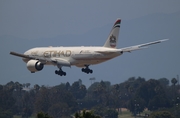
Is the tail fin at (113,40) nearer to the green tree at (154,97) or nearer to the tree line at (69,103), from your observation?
the tree line at (69,103)

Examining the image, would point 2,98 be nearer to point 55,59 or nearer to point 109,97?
point 109,97

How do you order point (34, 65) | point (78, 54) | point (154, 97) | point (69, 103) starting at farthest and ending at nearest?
point (154, 97)
point (69, 103)
point (34, 65)
point (78, 54)

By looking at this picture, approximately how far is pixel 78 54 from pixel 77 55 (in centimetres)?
31

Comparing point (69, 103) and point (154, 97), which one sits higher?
point (154, 97)

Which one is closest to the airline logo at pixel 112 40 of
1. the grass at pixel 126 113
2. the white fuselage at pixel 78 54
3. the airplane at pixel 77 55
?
the airplane at pixel 77 55

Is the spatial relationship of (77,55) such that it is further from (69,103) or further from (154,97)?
(154,97)

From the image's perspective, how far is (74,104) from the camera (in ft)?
588

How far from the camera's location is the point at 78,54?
11206cm

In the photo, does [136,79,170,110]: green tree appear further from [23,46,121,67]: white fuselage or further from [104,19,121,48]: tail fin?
[104,19,121,48]: tail fin

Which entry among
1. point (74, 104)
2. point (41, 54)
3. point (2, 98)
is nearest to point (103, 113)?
point (74, 104)

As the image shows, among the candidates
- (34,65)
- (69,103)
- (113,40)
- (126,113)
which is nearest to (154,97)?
(126,113)

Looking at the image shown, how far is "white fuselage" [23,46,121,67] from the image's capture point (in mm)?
108750

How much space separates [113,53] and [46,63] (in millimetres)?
14622

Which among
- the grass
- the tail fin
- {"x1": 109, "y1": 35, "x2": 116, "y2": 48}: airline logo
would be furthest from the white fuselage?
the grass
